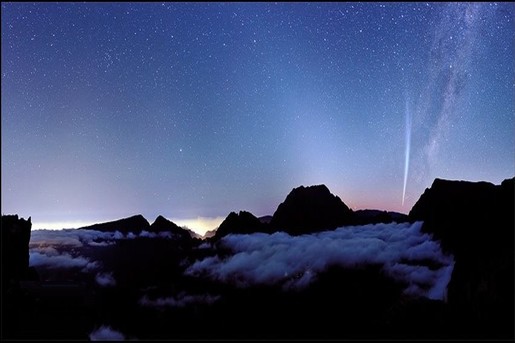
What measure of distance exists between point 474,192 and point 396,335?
11904cm

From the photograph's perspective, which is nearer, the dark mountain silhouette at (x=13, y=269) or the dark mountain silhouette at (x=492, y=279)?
the dark mountain silhouette at (x=492, y=279)

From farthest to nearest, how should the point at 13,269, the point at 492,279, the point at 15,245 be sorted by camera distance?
the point at 15,245 < the point at 13,269 < the point at 492,279

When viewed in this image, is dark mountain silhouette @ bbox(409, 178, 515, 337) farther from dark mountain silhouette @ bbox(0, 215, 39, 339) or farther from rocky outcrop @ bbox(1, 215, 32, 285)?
rocky outcrop @ bbox(1, 215, 32, 285)

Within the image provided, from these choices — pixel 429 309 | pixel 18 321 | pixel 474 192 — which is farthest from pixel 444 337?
pixel 474 192

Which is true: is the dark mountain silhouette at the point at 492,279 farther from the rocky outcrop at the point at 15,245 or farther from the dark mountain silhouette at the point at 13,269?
the rocky outcrop at the point at 15,245

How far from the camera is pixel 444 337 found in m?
80.5

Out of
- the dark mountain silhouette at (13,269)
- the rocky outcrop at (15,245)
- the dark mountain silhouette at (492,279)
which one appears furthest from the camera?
the rocky outcrop at (15,245)

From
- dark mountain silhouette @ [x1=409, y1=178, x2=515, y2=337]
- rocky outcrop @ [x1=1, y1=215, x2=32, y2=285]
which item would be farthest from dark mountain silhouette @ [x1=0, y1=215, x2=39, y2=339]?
dark mountain silhouette @ [x1=409, y1=178, x2=515, y2=337]

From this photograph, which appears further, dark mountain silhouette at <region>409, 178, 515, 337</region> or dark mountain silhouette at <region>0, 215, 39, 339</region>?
dark mountain silhouette at <region>0, 215, 39, 339</region>

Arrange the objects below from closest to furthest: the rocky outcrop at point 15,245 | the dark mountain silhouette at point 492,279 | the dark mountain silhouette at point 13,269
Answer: the dark mountain silhouette at point 492,279 < the dark mountain silhouette at point 13,269 < the rocky outcrop at point 15,245

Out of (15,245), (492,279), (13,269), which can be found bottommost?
(13,269)

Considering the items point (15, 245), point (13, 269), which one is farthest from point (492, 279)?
point (15, 245)

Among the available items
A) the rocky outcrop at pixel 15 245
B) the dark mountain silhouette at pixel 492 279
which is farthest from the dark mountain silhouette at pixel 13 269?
the dark mountain silhouette at pixel 492 279

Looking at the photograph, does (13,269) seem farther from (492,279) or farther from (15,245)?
(492,279)
